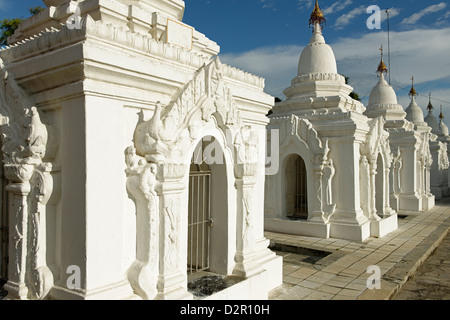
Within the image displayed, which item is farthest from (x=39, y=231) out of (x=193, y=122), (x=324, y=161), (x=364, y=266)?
(x=324, y=161)

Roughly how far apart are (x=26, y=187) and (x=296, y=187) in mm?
9544

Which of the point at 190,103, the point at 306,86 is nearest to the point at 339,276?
the point at 190,103

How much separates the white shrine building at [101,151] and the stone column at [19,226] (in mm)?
13

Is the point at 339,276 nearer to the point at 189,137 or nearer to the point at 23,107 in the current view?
the point at 189,137

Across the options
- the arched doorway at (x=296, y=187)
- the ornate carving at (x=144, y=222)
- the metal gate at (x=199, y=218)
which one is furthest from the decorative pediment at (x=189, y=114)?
the arched doorway at (x=296, y=187)

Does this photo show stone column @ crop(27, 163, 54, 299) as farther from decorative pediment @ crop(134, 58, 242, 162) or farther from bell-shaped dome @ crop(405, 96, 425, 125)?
bell-shaped dome @ crop(405, 96, 425, 125)

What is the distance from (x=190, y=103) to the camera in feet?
15.7

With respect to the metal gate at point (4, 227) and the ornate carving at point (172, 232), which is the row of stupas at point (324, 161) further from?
the metal gate at point (4, 227)

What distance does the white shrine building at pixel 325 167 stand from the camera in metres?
10.6

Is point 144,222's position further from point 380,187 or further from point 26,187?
point 380,187

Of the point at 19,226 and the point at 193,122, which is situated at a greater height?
the point at 193,122

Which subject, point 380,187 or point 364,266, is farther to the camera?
point 380,187

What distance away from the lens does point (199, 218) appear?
5926mm
